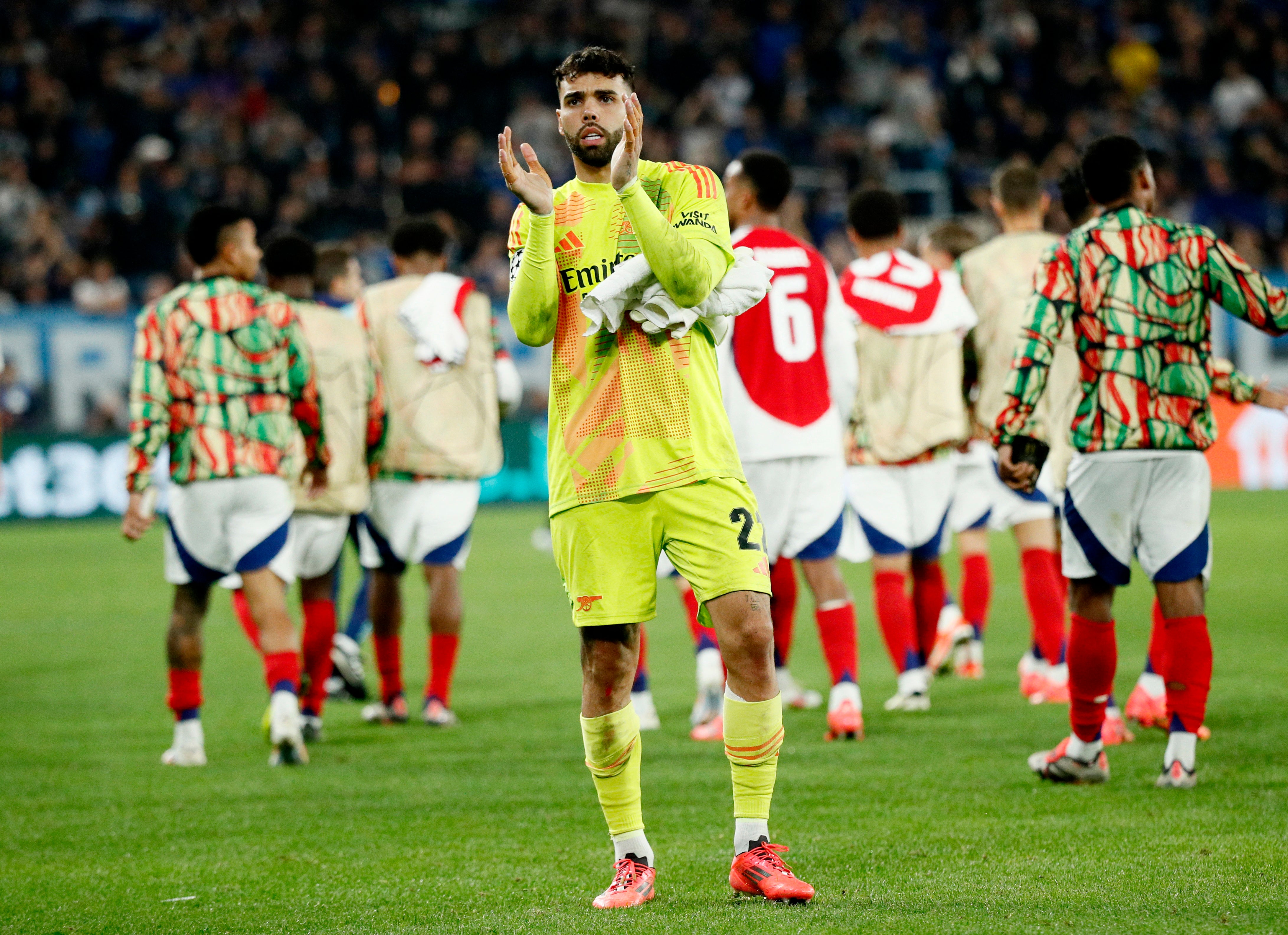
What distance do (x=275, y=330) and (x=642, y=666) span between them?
2.17m

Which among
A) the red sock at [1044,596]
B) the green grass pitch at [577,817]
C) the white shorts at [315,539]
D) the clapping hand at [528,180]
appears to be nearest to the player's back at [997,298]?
the red sock at [1044,596]

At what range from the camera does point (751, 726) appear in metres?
4.09

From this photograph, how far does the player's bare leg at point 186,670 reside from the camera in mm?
6438

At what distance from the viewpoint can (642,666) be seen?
22.8 feet

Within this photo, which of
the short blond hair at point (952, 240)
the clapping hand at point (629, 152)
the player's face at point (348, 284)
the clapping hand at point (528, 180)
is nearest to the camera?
the clapping hand at point (629, 152)

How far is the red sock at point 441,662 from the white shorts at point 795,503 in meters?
1.68

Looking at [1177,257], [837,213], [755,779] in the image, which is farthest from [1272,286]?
[837,213]

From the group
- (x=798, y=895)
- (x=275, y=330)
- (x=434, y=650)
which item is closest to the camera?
(x=798, y=895)

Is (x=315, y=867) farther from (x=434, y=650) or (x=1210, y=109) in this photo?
(x=1210, y=109)

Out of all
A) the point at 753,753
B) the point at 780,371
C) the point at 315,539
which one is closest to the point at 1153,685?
the point at 780,371

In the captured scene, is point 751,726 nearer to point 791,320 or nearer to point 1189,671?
point 1189,671

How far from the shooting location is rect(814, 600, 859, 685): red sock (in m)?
6.66

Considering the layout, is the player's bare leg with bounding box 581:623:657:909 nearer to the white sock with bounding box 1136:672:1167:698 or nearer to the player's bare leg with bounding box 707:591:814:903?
the player's bare leg with bounding box 707:591:814:903

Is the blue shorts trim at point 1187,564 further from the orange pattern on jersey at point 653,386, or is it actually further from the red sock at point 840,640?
the orange pattern on jersey at point 653,386
